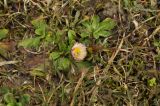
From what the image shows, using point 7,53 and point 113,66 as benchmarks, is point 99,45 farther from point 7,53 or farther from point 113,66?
point 7,53

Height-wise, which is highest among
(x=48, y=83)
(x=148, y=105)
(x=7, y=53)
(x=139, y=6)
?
(x=139, y=6)

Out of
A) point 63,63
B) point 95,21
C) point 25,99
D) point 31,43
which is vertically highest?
point 95,21

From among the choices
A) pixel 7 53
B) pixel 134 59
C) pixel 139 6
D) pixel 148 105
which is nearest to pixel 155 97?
pixel 148 105

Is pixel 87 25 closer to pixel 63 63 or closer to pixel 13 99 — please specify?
pixel 63 63

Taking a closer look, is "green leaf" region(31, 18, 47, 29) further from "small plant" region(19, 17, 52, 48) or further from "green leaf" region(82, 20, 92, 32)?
"green leaf" region(82, 20, 92, 32)

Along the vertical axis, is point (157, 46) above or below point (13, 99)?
above

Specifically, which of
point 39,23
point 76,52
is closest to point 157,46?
point 76,52

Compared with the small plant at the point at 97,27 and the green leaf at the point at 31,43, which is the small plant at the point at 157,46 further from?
the green leaf at the point at 31,43
